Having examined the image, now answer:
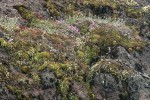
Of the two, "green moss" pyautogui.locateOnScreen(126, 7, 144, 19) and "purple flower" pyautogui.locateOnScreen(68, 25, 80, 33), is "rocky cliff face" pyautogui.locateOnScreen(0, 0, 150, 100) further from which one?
"green moss" pyautogui.locateOnScreen(126, 7, 144, 19)

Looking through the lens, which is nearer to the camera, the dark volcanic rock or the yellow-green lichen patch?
the dark volcanic rock

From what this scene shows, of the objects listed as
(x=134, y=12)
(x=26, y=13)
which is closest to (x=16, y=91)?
(x=26, y=13)

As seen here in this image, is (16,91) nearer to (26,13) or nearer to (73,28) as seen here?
(73,28)

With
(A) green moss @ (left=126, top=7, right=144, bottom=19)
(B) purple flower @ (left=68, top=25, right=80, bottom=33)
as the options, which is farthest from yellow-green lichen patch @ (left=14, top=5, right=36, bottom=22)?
(A) green moss @ (left=126, top=7, right=144, bottom=19)

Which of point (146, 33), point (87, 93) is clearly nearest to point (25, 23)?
point (87, 93)

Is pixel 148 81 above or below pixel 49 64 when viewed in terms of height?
below

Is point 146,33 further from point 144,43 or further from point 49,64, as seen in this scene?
point 49,64

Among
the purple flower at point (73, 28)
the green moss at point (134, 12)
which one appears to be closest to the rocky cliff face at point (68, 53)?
the purple flower at point (73, 28)

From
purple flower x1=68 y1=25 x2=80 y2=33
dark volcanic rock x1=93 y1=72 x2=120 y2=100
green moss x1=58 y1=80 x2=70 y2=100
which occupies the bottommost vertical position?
dark volcanic rock x1=93 y1=72 x2=120 y2=100

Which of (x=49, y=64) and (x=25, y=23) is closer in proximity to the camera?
(x=49, y=64)
